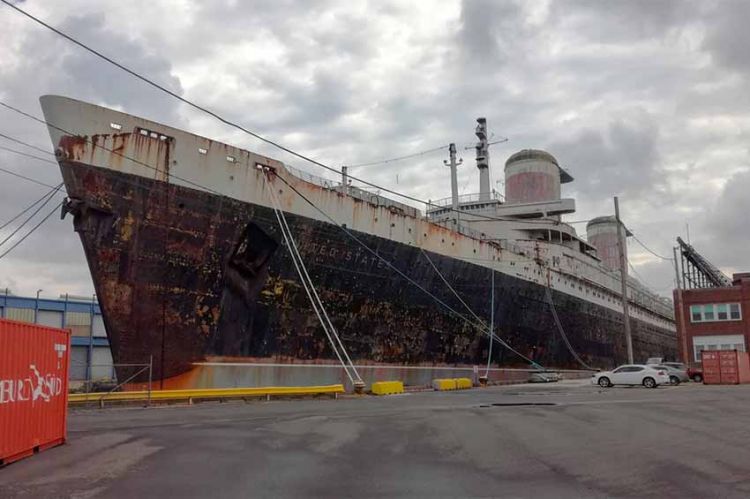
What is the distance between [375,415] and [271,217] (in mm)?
8060

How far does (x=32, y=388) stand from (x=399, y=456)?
5.57 meters

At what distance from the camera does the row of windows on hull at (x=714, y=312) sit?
4394 cm

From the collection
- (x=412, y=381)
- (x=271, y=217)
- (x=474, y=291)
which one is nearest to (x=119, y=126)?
(x=271, y=217)

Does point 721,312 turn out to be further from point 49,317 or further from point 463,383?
point 49,317

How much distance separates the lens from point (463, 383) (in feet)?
88.5

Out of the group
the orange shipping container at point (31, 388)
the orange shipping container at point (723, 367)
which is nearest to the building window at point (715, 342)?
the orange shipping container at point (723, 367)

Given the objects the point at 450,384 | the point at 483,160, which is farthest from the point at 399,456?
the point at 483,160

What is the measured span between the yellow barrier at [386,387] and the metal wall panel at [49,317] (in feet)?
111

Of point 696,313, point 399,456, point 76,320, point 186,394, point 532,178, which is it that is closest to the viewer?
point 399,456

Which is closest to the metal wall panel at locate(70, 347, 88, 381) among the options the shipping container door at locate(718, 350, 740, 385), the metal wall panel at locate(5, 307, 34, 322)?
the metal wall panel at locate(5, 307, 34, 322)

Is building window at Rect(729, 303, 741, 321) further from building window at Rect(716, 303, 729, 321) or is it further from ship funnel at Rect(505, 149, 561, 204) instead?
ship funnel at Rect(505, 149, 561, 204)

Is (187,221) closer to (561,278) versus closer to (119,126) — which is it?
(119,126)

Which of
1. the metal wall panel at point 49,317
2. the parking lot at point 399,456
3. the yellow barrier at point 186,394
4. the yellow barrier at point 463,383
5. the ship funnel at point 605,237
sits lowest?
the yellow barrier at point 463,383

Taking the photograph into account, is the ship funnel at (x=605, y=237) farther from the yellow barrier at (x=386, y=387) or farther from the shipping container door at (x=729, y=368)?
the yellow barrier at (x=386, y=387)
